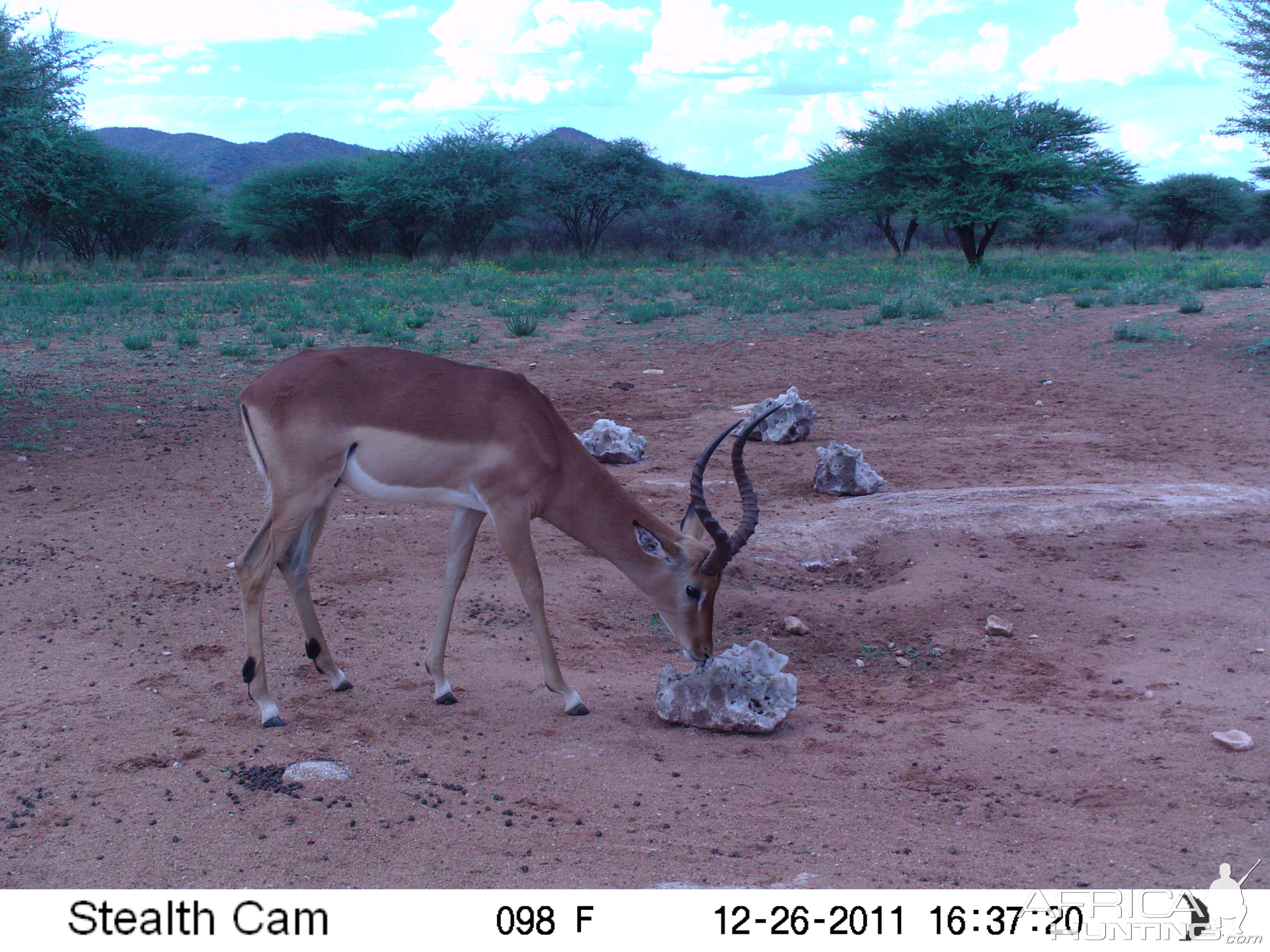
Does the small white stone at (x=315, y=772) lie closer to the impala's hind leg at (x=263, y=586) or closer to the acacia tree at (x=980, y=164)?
the impala's hind leg at (x=263, y=586)

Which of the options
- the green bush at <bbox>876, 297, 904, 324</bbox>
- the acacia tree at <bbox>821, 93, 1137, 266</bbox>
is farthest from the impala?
the acacia tree at <bbox>821, 93, 1137, 266</bbox>

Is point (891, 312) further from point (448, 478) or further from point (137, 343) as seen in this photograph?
point (448, 478)

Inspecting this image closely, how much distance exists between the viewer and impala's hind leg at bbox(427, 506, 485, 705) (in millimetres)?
4820

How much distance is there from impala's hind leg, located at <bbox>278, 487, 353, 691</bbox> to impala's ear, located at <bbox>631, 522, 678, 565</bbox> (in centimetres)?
147

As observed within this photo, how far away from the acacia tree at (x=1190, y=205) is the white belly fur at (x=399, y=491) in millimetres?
48815

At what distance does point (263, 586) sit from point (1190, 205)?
5232 centimetres

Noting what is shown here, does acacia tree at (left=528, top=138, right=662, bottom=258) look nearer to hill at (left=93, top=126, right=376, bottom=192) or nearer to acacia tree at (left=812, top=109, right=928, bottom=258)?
acacia tree at (left=812, top=109, right=928, bottom=258)

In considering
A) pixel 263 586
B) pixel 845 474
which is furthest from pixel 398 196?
pixel 263 586

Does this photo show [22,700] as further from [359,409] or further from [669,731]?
[669,731]

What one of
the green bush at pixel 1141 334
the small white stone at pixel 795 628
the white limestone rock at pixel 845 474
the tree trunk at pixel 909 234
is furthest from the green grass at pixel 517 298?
the small white stone at pixel 795 628

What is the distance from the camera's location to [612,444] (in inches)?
364

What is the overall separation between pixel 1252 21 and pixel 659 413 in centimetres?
1099

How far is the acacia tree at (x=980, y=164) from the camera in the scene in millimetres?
27844

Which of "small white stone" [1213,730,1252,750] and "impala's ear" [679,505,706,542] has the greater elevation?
"impala's ear" [679,505,706,542]
